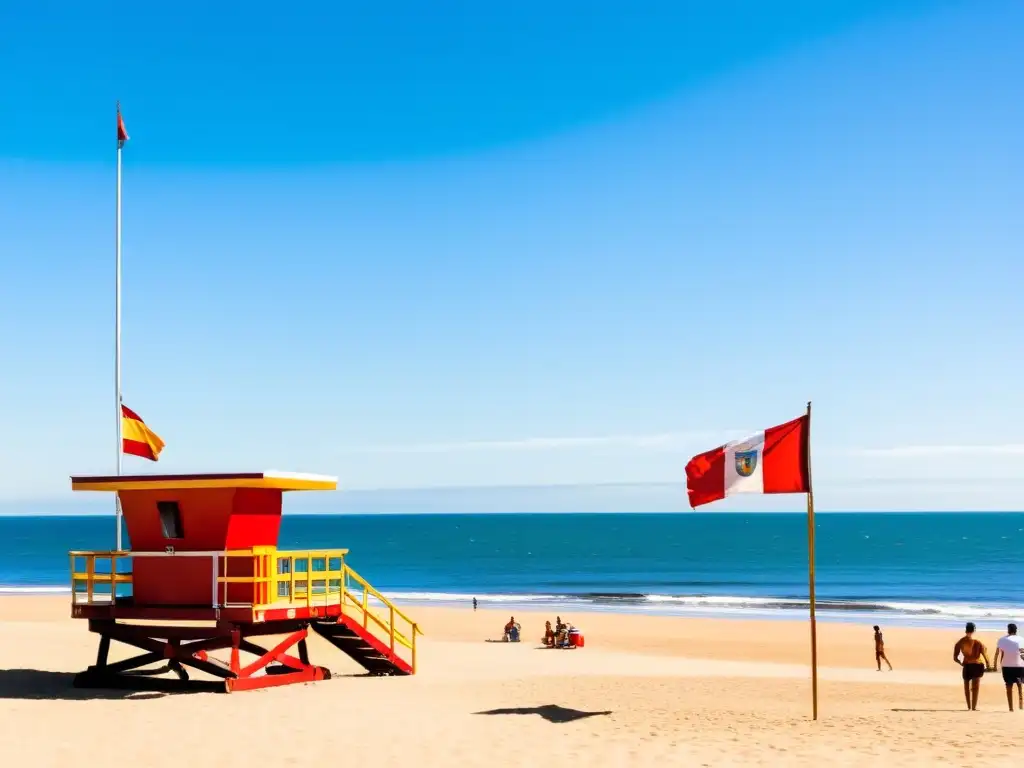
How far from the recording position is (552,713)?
1875 centimetres

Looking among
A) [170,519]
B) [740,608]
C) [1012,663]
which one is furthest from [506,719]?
[740,608]

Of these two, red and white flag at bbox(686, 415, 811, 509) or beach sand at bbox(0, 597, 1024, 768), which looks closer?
beach sand at bbox(0, 597, 1024, 768)

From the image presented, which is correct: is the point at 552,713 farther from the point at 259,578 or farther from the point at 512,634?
the point at 512,634

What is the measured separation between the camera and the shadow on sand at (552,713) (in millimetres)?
18141

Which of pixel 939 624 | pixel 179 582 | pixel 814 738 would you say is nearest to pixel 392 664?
pixel 179 582

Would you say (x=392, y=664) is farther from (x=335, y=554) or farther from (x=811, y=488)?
(x=811, y=488)

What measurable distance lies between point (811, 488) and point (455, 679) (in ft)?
36.6

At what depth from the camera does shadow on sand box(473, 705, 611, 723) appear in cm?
1814

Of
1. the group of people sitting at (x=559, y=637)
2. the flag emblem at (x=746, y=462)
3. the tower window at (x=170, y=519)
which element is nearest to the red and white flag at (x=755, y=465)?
the flag emblem at (x=746, y=462)

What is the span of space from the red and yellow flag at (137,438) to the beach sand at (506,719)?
5029mm

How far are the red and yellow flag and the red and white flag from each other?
12.3 meters

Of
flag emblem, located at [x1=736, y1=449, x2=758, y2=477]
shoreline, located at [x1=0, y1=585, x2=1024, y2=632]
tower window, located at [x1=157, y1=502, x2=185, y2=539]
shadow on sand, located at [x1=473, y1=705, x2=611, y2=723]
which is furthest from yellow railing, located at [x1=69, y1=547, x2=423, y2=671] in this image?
shoreline, located at [x1=0, y1=585, x2=1024, y2=632]

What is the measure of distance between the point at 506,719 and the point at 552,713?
1.16 metres

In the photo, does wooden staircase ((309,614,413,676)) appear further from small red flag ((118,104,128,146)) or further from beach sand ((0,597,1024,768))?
small red flag ((118,104,128,146))
